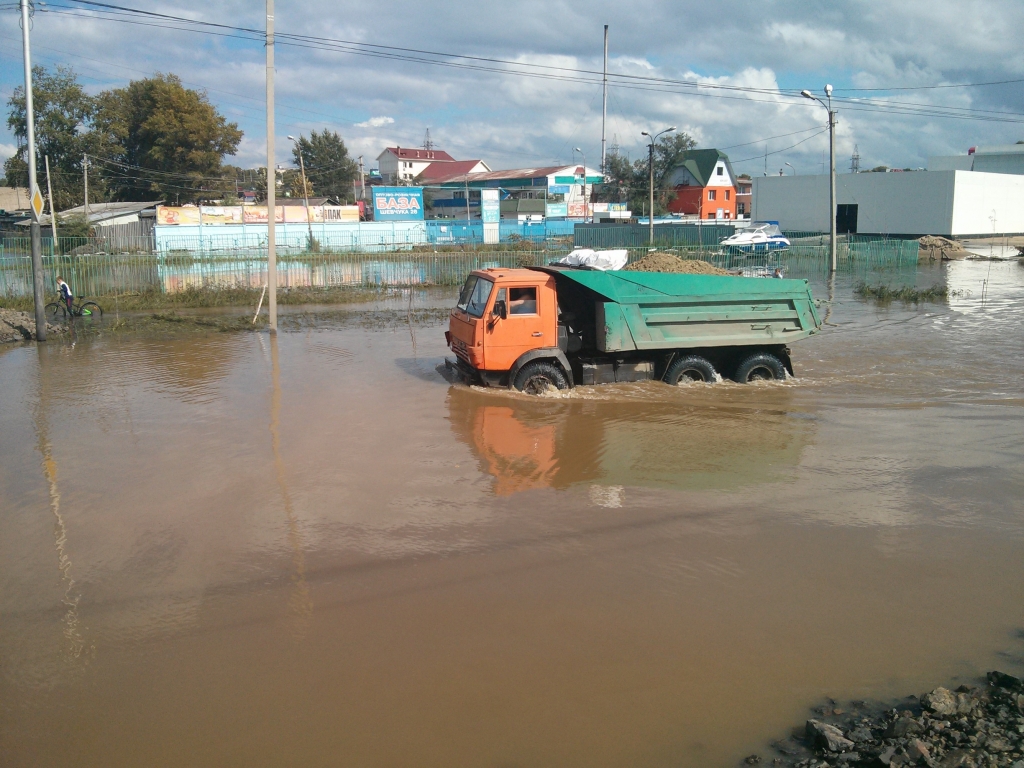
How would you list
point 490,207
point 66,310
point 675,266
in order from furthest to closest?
point 490,207 < point 66,310 < point 675,266

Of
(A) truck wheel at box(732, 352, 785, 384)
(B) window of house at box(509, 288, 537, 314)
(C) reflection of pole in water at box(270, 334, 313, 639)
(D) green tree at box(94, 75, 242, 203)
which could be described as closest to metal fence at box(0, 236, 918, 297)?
(C) reflection of pole in water at box(270, 334, 313, 639)

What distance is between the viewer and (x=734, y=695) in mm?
4750

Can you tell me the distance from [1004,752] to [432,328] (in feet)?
58.6

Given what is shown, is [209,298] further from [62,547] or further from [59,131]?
[59,131]

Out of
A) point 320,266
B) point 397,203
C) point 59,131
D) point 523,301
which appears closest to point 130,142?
point 59,131

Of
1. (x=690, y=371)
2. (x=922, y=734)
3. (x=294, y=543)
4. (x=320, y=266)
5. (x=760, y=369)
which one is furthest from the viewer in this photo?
(x=320, y=266)

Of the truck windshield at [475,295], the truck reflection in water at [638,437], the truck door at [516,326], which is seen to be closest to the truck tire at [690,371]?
the truck reflection in water at [638,437]

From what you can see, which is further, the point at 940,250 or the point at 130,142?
the point at 130,142

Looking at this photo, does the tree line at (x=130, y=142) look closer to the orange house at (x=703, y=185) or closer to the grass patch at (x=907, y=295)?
the orange house at (x=703, y=185)

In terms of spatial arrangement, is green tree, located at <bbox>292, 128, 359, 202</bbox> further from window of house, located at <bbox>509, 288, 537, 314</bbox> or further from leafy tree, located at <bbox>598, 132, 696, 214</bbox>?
window of house, located at <bbox>509, 288, 537, 314</bbox>

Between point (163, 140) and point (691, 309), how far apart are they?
59.0 meters

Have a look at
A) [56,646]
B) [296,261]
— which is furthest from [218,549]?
[296,261]

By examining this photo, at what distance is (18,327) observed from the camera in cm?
1905

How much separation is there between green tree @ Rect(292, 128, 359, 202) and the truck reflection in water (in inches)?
3193
